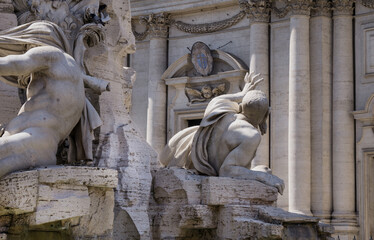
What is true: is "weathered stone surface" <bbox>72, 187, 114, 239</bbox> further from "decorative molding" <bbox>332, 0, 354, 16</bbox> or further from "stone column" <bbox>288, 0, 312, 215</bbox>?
"decorative molding" <bbox>332, 0, 354, 16</bbox>

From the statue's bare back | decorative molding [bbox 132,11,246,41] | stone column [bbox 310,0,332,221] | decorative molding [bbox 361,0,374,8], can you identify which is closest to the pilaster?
decorative molding [bbox 132,11,246,41]

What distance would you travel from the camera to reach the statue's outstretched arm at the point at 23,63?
16.3ft

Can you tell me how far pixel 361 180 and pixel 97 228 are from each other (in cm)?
1131

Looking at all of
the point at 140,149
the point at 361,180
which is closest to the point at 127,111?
the point at 140,149

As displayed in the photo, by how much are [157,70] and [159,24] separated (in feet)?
3.78

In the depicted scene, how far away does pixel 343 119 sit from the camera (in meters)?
15.9

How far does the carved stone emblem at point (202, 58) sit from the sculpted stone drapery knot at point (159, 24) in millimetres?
1343

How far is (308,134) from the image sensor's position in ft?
52.6

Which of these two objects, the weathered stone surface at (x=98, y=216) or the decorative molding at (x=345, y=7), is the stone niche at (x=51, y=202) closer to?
the weathered stone surface at (x=98, y=216)

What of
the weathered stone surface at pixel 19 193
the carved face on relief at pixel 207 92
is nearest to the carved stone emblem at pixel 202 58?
the carved face on relief at pixel 207 92

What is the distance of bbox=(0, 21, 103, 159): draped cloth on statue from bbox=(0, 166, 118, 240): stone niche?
1.95ft

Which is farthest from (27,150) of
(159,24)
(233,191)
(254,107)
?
(159,24)

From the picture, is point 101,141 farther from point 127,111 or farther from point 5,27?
point 5,27

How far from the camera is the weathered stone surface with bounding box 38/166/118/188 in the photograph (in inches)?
181
